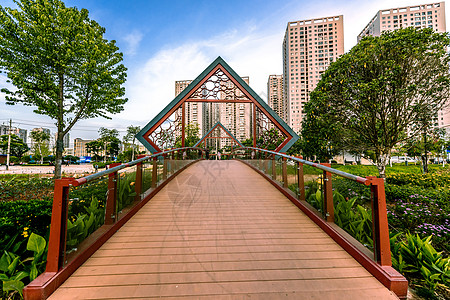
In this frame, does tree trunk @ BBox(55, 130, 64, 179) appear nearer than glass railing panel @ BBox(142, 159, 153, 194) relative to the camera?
No

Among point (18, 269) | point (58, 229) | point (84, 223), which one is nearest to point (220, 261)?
point (58, 229)

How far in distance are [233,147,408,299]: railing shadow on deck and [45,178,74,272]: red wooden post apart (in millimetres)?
3764

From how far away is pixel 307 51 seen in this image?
269 feet

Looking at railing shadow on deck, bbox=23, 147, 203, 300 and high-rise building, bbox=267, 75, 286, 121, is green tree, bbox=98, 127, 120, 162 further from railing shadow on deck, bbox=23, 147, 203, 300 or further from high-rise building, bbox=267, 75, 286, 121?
railing shadow on deck, bbox=23, 147, 203, 300

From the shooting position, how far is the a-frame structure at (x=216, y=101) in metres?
9.76

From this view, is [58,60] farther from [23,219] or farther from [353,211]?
[353,211]

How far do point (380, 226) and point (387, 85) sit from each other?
9.68 metres

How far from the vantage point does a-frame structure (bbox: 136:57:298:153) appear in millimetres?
9758

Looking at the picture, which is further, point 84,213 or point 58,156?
point 58,156

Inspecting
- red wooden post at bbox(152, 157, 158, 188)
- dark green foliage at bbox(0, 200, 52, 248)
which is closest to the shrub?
red wooden post at bbox(152, 157, 158, 188)

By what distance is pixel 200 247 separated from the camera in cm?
303

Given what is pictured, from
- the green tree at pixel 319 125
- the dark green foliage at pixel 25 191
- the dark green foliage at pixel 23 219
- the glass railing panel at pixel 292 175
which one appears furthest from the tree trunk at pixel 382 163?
the dark green foliage at pixel 25 191

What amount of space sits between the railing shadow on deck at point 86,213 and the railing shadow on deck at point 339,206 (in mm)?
3661

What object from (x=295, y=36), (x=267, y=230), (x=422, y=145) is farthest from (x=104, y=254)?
(x=295, y=36)
